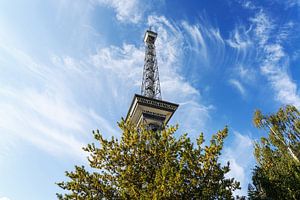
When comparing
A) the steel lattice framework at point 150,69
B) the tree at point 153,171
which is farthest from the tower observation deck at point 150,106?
the tree at point 153,171

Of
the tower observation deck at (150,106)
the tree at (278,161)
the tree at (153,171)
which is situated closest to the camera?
the tree at (153,171)

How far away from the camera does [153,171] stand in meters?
11.9

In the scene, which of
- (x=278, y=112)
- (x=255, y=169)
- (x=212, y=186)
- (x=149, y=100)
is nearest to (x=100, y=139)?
(x=212, y=186)

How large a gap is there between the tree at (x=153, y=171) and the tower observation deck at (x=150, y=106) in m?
29.0

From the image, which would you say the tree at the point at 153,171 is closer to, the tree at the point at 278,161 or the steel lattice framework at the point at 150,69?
the tree at the point at 278,161

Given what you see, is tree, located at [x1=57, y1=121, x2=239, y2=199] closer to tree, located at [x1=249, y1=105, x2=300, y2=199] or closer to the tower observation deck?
tree, located at [x1=249, y1=105, x2=300, y2=199]

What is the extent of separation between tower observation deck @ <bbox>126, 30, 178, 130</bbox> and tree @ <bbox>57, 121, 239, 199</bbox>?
28958mm

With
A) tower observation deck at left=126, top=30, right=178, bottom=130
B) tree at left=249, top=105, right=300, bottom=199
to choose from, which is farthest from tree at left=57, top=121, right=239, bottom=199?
tower observation deck at left=126, top=30, right=178, bottom=130

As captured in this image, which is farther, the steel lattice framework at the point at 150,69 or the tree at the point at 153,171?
the steel lattice framework at the point at 150,69

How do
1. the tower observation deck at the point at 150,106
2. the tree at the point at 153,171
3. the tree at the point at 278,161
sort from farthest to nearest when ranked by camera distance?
the tower observation deck at the point at 150,106
the tree at the point at 278,161
the tree at the point at 153,171

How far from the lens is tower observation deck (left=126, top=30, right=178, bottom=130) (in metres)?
44.7

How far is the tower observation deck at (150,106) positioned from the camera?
44.7m

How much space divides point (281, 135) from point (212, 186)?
22546 millimetres

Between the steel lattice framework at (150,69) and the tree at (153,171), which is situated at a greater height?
the steel lattice framework at (150,69)
